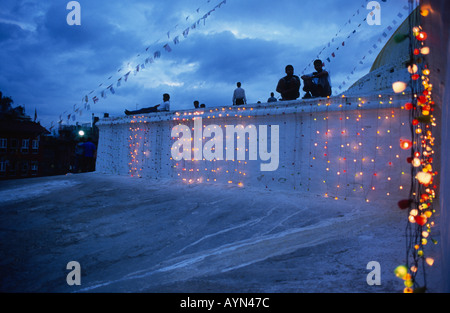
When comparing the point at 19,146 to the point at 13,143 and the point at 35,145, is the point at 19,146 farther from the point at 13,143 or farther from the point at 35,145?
the point at 35,145

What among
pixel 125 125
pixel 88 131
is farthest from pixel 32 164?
pixel 125 125

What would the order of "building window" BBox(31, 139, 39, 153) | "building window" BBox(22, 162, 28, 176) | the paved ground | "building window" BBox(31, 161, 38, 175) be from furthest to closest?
1. "building window" BBox(31, 161, 38, 175)
2. "building window" BBox(31, 139, 39, 153)
3. "building window" BBox(22, 162, 28, 176)
4. the paved ground

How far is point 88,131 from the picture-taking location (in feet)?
106

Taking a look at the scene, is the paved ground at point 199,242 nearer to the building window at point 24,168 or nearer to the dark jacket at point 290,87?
the dark jacket at point 290,87

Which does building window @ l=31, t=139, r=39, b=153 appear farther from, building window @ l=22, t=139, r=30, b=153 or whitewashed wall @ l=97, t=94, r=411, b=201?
whitewashed wall @ l=97, t=94, r=411, b=201

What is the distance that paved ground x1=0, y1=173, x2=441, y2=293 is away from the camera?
2.96m

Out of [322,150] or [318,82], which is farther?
[318,82]

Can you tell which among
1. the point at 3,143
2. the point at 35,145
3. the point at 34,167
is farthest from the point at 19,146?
the point at 34,167

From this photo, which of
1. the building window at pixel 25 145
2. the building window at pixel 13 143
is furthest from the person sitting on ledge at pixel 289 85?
the building window at pixel 25 145

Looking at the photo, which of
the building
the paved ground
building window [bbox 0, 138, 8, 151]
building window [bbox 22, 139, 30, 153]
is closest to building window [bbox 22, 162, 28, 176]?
the building

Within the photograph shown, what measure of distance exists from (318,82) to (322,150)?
6.84 feet

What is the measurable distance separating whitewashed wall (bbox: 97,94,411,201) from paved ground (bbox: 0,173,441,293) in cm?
46

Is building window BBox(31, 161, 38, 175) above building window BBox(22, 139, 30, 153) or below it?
below

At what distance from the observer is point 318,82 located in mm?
7059
